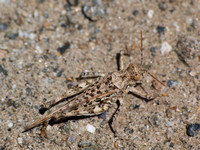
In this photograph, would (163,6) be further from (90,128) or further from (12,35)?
(12,35)

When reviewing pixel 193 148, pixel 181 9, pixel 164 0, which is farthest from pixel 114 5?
pixel 193 148

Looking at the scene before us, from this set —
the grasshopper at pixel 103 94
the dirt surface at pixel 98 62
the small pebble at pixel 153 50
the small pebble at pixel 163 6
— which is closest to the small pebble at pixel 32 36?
the dirt surface at pixel 98 62

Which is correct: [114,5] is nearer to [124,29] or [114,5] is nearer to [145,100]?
[124,29]

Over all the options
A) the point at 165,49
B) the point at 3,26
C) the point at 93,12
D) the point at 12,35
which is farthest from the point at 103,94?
the point at 3,26

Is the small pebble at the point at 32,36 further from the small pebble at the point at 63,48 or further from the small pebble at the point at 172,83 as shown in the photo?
the small pebble at the point at 172,83

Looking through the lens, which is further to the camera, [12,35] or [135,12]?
[135,12]

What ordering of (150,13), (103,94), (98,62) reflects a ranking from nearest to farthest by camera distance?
1. (103,94)
2. (98,62)
3. (150,13)
